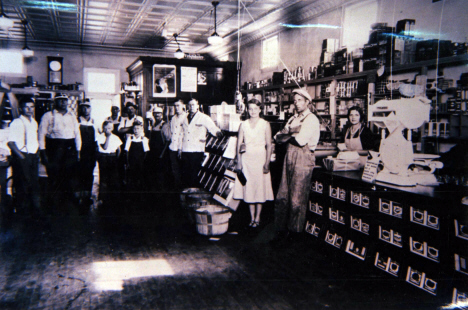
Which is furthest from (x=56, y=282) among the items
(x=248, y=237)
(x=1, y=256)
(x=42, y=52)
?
(x=42, y=52)

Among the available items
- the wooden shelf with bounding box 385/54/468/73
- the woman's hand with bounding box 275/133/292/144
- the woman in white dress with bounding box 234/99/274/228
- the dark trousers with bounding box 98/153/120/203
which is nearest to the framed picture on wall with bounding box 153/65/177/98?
the dark trousers with bounding box 98/153/120/203

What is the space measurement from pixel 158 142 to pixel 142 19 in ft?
11.1

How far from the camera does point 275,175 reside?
14.6ft

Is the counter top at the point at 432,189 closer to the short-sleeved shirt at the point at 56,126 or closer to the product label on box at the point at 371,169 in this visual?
the product label on box at the point at 371,169

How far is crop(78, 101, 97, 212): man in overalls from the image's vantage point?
5.39 m

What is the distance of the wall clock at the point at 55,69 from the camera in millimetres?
5806

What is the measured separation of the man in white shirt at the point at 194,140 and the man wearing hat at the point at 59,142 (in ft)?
5.53

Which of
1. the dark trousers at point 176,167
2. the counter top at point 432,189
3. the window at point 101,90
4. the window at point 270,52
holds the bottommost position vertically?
the dark trousers at point 176,167

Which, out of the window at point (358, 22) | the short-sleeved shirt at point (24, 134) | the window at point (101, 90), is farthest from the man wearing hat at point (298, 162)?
the window at point (101, 90)

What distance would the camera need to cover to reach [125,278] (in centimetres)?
274

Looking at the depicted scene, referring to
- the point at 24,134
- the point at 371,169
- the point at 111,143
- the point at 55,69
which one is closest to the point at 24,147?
the point at 24,134

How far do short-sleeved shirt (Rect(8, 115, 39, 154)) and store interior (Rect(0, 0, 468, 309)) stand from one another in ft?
0.49

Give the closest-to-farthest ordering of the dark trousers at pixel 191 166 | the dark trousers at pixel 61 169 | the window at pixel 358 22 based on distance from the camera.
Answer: the dark trousers at pixel 61 169 < the dark trousers at pixel 191 166 < the window at pixel 358 22

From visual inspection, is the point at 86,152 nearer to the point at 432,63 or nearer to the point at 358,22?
the point at 358,22
